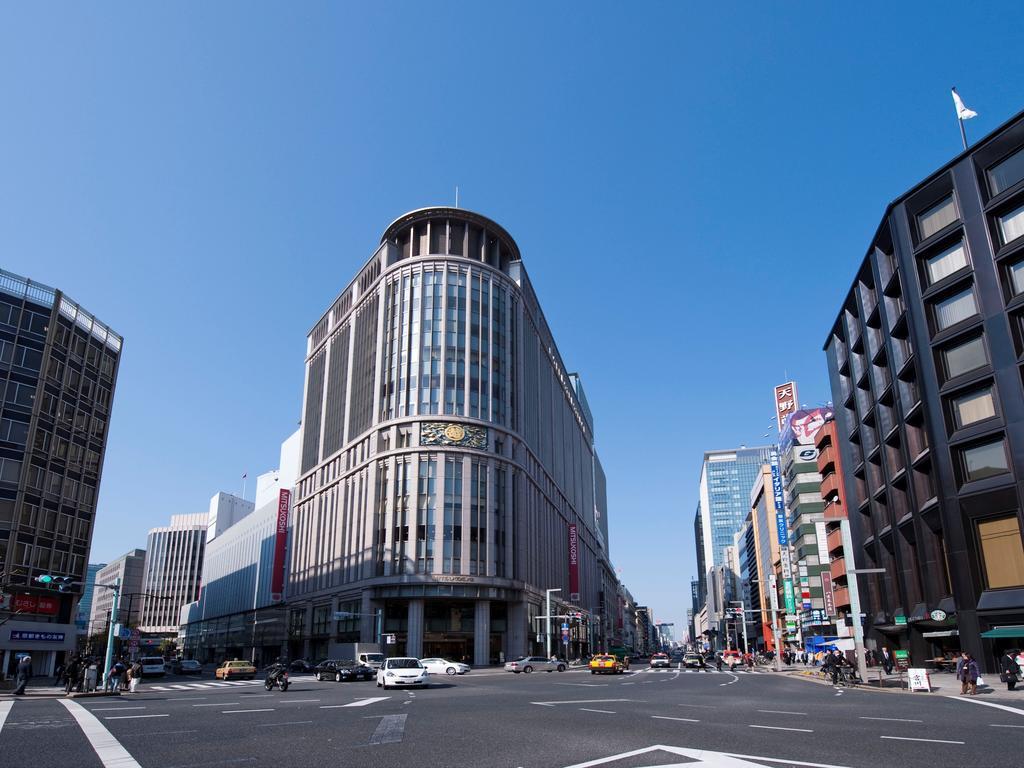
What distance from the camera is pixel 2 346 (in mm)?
56219

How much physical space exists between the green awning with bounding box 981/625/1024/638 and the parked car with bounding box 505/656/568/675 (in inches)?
1371

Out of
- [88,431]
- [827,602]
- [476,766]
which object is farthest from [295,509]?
[476,766]

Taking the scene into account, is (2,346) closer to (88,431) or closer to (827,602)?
(88,431)

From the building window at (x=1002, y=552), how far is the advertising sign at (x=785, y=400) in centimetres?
7717

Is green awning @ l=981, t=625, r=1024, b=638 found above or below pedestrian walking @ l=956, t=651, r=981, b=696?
above

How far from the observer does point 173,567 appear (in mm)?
192375

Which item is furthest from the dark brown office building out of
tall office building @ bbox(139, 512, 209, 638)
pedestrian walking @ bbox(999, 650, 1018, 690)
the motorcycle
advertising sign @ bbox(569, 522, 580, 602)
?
tall office building @ bbox(139, 512, 209, 638)

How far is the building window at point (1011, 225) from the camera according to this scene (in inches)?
1555

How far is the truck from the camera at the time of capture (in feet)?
157

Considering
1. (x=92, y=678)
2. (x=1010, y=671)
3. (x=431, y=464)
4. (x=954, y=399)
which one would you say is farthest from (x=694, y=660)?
A: (x=92, y=678)

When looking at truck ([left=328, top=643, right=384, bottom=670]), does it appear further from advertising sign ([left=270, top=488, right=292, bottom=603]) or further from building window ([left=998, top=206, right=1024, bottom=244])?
building window ([left=998, top=206, right=1024, bottom=244])

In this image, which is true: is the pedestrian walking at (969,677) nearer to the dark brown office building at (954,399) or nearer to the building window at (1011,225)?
the dark brown office building at (954,399)

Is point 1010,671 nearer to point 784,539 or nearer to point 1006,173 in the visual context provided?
point 1006,173

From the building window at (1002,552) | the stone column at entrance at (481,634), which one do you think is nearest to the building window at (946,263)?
the building window at (1002,552)
